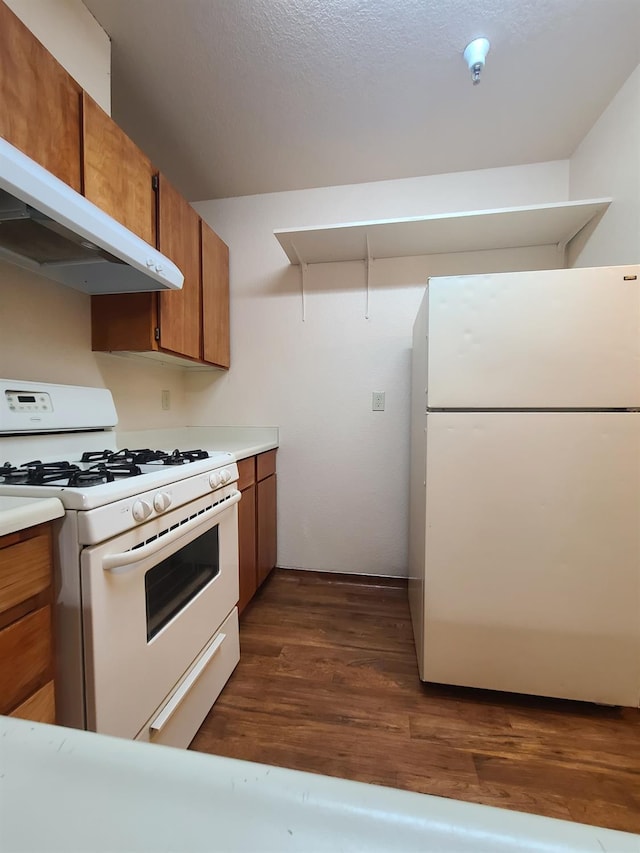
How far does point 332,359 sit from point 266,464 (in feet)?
2.65

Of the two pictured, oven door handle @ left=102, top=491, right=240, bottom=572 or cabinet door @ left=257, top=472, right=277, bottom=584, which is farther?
cabinet door @ left=257, top=472, right=277, bottom=584

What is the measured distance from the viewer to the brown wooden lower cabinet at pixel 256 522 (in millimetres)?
1719

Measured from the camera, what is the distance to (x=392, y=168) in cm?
198

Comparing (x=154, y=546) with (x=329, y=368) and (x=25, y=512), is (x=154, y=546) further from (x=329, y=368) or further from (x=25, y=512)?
(x=329, y=368)

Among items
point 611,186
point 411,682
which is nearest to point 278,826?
point 411,682

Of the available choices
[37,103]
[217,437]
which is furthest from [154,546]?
[217,437]

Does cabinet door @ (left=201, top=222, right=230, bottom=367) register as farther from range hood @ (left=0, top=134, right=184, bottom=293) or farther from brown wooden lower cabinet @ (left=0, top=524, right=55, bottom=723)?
brown wooden lower cabinet @ (left=0, top=524, right=55, bottom=723)

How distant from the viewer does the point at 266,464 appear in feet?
6.86

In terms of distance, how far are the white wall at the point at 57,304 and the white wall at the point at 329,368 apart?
2.92ft

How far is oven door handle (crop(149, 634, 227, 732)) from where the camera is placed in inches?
36.2

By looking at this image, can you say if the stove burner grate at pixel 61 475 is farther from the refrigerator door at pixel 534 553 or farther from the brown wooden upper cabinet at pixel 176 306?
the refrigerator door at pixel 534 553

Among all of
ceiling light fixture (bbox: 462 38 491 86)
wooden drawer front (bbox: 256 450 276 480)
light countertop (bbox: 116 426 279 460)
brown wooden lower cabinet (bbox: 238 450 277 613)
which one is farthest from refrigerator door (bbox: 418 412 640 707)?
ceiling light fixture (bbox: 462 38 491 86)

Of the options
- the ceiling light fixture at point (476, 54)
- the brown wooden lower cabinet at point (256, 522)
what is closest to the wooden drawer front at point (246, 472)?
the brown wooden lower cabinet at point (256, 522)

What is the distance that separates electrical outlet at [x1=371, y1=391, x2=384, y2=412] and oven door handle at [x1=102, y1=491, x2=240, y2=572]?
4.16 ft
